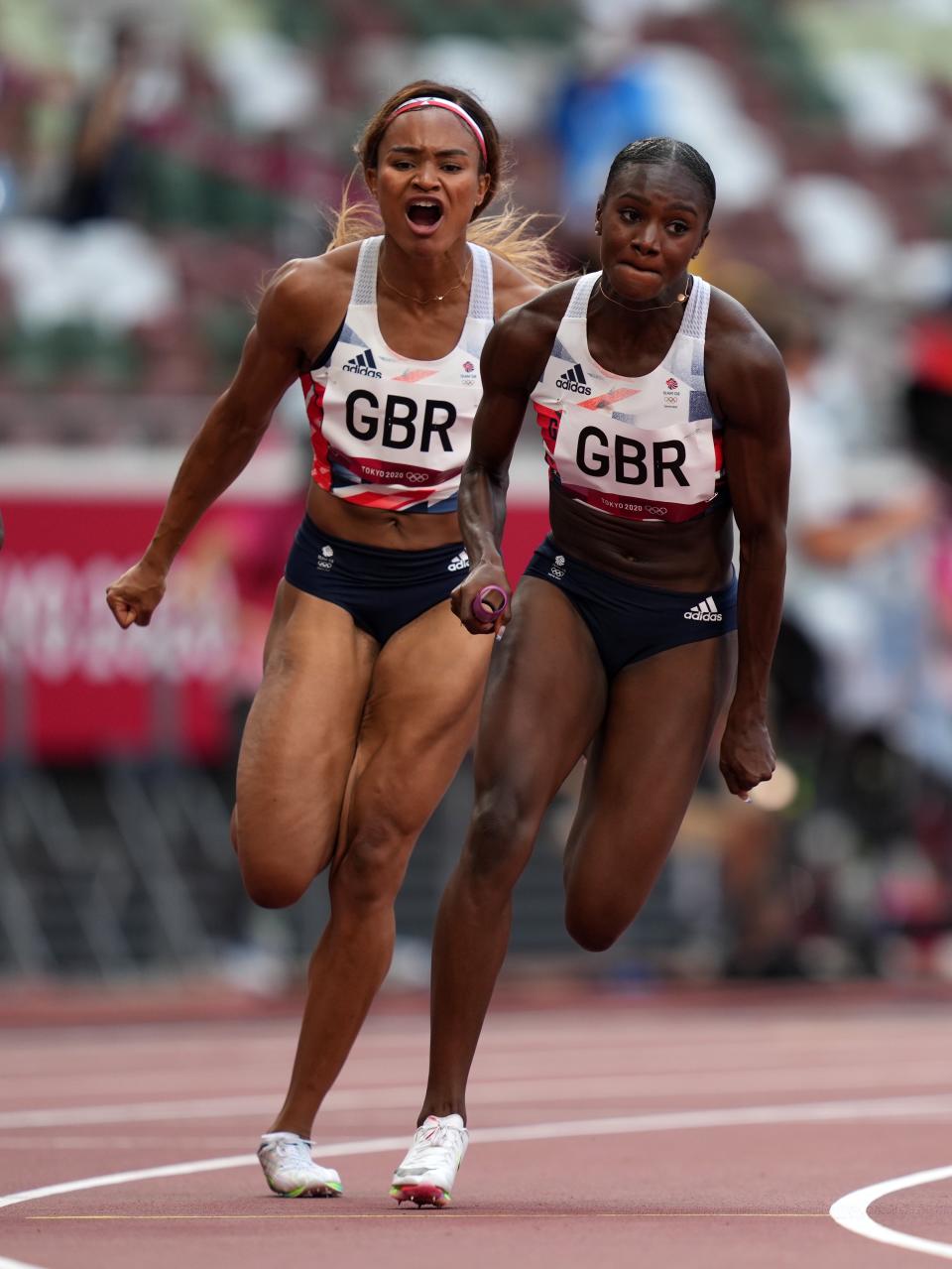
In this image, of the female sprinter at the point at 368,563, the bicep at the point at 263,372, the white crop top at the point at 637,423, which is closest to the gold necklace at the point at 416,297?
the female sprinter at the point at 368,563

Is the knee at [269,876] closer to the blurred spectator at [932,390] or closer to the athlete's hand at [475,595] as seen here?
the athlete's hand at [475,595]

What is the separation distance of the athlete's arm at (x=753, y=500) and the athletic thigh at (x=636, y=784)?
12cm

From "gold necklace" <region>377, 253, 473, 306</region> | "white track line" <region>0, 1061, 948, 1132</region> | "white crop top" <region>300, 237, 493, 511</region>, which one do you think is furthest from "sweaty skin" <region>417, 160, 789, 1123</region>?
"white track line" <region>0, 1061, 948, 1132</region>

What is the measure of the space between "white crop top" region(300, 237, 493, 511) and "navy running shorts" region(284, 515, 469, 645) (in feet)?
0.43

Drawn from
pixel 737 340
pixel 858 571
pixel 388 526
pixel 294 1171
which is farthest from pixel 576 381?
pixel 858 571

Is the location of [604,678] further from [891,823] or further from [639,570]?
[891,823]

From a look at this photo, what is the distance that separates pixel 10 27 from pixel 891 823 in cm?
983

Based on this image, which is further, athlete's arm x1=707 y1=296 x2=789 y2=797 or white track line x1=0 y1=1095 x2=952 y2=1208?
white track line x1=0 y1=1095 x2=952 y2=1208

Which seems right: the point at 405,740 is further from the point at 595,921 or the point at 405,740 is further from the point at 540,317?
the point at 540,317

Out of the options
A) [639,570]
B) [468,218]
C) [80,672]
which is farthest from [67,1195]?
[80,672]

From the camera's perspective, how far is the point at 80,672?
1504 centimetres

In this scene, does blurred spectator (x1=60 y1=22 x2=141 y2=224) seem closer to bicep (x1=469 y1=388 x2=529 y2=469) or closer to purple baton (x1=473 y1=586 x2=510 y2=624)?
bicep (x1=469 y1=388 x2=529 y2=469)

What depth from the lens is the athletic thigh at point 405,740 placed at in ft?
21.2

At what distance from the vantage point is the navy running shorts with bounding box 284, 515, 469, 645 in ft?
21.6
